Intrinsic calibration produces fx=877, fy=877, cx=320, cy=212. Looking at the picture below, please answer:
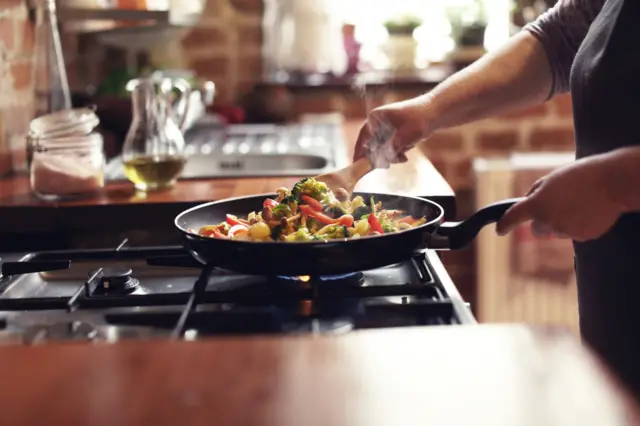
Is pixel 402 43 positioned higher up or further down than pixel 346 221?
higher up

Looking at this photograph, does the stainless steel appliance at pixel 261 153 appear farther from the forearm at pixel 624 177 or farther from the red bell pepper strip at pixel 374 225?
the forearm at pixel 624 177

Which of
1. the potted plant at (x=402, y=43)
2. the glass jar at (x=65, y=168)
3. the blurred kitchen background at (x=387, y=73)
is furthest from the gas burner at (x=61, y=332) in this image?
the potted plant at (x=402, y=43)

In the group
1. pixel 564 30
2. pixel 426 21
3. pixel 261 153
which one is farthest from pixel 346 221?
pixel 426 21

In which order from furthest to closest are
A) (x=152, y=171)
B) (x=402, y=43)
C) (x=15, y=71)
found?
(x=402, y=43) → (x=15, y=71) → (x=152, y=171)

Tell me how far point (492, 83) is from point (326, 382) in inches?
37.2

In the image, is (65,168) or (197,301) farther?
(65,168)

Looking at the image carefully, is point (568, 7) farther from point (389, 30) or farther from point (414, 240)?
point (389, 30)

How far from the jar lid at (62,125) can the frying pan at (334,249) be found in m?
0.54

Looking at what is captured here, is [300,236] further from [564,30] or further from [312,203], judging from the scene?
[564,30]

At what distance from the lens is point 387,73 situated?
299cm

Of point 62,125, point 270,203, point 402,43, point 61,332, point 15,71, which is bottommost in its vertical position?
point 61,332

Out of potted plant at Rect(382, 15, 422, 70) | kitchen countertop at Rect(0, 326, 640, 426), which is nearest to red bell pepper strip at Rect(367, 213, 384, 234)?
kitchen countertop at Rect(0, 326, 640, 426)

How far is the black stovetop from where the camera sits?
0.92 m

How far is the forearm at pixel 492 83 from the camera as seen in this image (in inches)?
57.7
